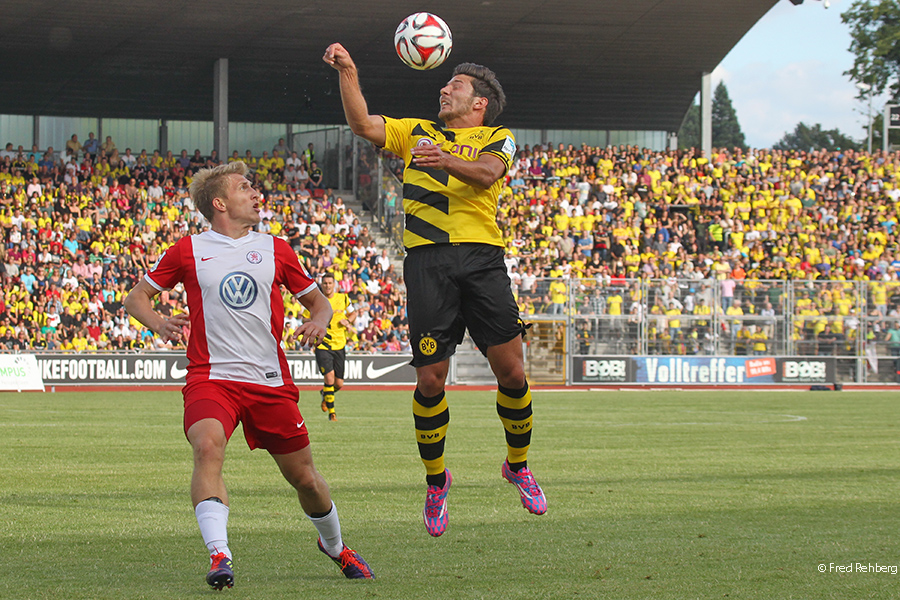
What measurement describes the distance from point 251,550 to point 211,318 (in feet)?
5.22

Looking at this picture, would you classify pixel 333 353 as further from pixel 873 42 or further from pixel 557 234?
pixel 873 42

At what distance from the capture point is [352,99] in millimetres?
5902

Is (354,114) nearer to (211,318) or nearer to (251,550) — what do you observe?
(211,318)

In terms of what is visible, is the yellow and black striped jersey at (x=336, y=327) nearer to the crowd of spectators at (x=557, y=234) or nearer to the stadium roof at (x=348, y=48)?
the crowd of spectators at (x=557, y=234)

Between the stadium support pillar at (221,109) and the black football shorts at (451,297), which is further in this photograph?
the stadium support pillar at (221,109)

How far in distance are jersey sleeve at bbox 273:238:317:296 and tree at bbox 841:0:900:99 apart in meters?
55.4

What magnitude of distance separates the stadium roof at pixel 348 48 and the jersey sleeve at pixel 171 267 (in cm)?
2350

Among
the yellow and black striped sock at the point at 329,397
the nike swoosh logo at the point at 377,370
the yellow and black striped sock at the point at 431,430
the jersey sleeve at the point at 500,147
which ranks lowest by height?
the nike swoosh logo at the point at 377,370

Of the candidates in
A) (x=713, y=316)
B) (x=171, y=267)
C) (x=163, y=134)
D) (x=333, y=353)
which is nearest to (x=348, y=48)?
(x=163, y=134)

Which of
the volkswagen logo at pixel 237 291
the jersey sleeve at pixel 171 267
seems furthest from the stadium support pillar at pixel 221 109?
the volkswagen logo at pixel 237 291

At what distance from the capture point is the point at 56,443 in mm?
12508

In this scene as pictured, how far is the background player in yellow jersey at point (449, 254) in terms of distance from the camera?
610 cm

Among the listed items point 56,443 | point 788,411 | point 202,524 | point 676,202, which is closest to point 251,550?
point 202,524

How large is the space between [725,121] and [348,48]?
108137 millimetres
